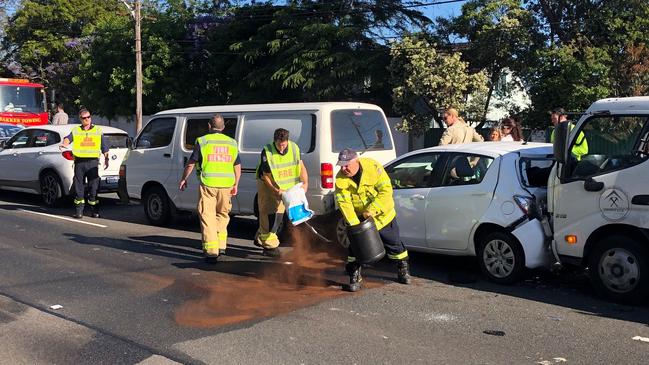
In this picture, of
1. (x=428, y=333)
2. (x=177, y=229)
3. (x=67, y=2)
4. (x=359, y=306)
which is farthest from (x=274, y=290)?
(x=67, y=2)

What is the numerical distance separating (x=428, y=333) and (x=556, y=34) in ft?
62.7

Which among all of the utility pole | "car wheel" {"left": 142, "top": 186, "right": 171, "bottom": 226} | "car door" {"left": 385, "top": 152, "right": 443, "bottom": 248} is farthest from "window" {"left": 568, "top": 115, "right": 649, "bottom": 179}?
the utility pole

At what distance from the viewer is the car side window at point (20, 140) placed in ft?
43.7

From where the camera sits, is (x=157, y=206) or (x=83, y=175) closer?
(x=157, y=206)

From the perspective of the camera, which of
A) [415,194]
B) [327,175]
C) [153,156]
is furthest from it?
[153,156]

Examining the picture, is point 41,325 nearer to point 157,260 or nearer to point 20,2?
point 157,260

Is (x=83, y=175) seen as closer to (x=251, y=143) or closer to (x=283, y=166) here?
(x=251, y=143)

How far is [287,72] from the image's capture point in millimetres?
23953

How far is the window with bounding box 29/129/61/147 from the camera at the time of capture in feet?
41.8

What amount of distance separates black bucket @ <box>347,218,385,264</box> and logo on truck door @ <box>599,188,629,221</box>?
6.71 ft

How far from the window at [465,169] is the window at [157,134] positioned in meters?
4.89

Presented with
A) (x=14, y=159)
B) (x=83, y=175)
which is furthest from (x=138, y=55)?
(x=83, y=175)

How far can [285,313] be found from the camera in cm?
573

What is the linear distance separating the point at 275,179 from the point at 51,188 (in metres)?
6.85
